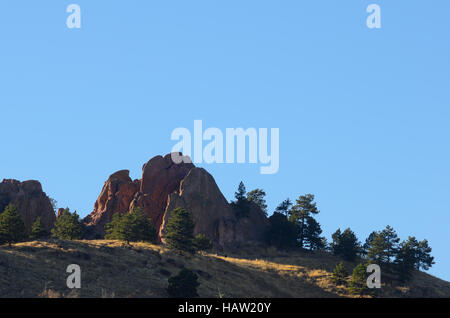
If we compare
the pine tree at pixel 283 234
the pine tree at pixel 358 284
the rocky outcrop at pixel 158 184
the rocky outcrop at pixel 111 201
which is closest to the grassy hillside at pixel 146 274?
the pine tree at pixel 358 284

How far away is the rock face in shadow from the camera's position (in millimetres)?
106312

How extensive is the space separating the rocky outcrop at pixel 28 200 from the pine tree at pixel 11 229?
43.6 meters

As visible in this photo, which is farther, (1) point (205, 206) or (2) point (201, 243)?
(1) point (205, 206)

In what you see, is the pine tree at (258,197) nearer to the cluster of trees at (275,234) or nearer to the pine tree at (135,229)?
the cluster of trees at (275,234)

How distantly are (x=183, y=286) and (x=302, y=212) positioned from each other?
2339 inches

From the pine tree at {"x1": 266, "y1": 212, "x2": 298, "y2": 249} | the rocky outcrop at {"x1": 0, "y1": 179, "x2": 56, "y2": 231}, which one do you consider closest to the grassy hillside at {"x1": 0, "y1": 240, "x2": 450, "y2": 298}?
the pine tree at {"x1": 266, "y1": 212, "x2": 298, "y2": 249}

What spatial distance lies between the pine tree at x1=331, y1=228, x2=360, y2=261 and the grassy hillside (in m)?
3.56

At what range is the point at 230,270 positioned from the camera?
71938 millimetres

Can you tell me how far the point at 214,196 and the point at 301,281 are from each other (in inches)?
1466

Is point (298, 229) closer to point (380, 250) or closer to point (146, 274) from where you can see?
point (380, 250)

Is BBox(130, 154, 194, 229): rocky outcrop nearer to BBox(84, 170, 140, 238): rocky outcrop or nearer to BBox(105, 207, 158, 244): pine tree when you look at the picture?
BBox(84, 170, 140, 238): rocky outcrop

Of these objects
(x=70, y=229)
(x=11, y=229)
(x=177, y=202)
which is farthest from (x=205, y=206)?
(x=11, y=229)

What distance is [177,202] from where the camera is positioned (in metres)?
106
